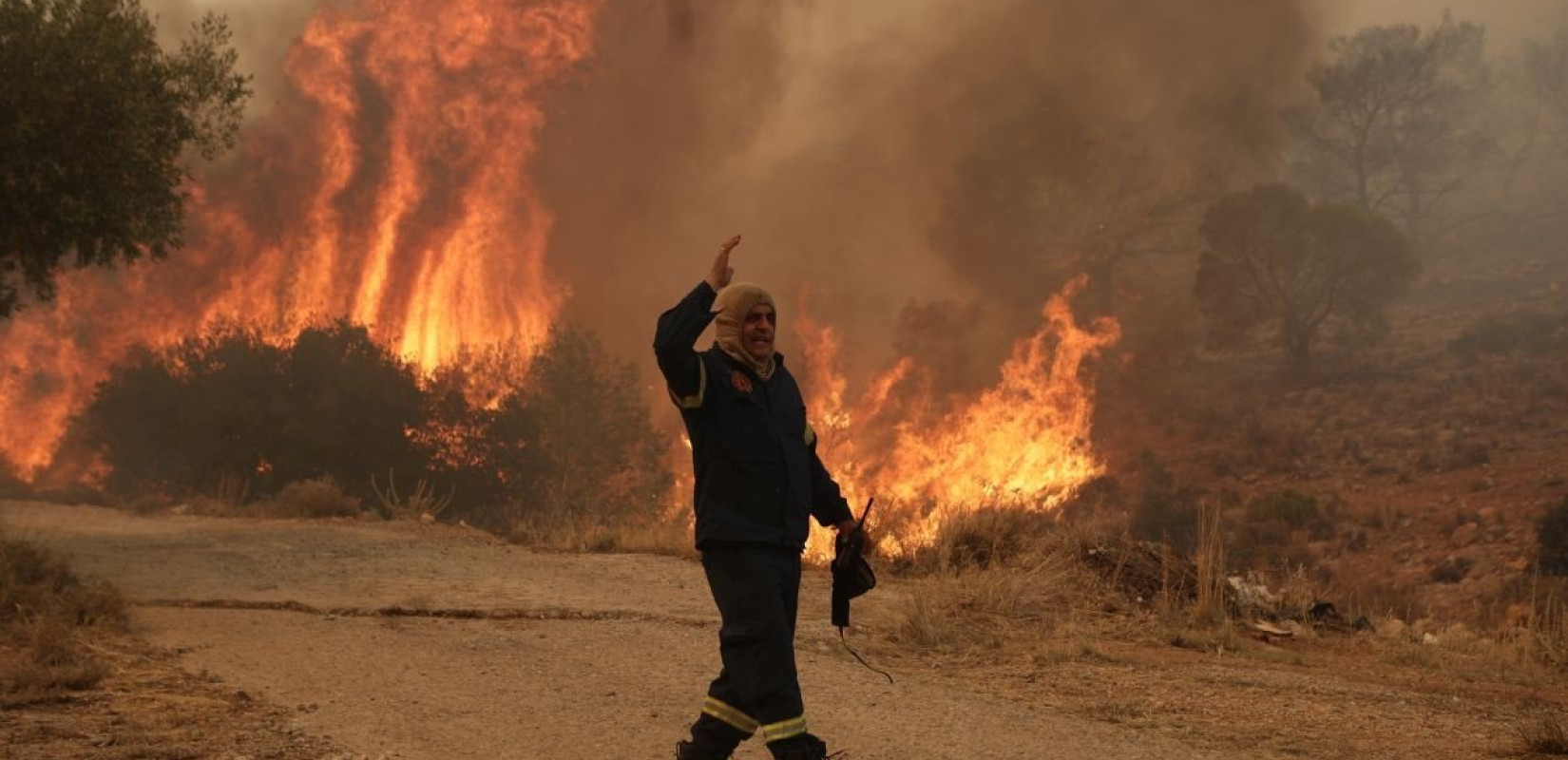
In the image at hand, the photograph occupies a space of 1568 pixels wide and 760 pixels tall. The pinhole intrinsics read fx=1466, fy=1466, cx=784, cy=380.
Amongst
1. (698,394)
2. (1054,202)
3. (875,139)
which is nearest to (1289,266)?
(1054,202)

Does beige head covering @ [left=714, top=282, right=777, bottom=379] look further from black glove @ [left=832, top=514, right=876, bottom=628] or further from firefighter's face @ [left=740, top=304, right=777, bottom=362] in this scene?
black glove @ [left=832, top=514, right=876, bottom=628]

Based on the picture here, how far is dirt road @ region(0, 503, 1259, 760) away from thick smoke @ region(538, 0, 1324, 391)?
29.3 metres

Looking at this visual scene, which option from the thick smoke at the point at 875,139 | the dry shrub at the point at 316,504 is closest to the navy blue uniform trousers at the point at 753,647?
the dry shrub at the point at 316,504

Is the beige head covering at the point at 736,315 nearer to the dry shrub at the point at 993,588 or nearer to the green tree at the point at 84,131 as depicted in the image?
the dry shrub at the point at 993,588

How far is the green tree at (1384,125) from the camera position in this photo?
6103cm

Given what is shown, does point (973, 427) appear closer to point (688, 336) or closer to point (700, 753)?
point (700, 753)

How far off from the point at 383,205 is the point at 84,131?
25.6 meters

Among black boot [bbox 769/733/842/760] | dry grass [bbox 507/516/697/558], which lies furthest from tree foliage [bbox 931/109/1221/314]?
black boot [bbox 769/733/842/760]

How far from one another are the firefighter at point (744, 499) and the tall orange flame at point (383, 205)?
110 feet

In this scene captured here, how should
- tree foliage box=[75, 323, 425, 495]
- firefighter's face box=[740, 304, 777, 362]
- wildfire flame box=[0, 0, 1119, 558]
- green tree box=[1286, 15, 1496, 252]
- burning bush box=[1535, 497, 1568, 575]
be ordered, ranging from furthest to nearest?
green tree box=[1286, 15, 1496, 252], wildfire flame box=[0, 0, 1119, 558], tree foliage box=[75, 323, 425, 495], burning bush box=[1535, 497, 1568, 575], firefighter's face box=[740, 304, 777, 362]

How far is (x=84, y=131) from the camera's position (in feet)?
50.0

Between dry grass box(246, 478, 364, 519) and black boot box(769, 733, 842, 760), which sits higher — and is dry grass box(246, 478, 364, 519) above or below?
above

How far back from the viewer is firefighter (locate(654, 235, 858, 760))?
17.9ft

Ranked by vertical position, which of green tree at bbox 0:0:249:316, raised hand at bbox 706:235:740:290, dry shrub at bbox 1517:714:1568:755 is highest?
green tree at bbox 0:0:249:316
